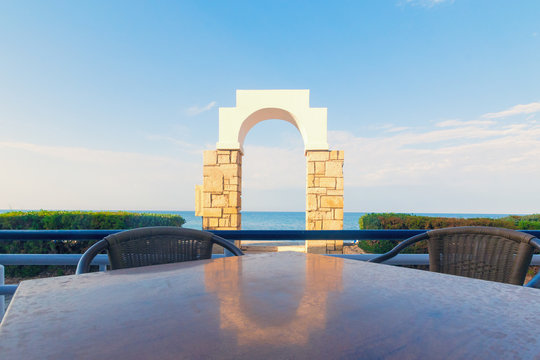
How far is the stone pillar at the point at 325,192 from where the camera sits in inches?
195

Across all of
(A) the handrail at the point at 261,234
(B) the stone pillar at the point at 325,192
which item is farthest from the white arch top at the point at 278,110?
→ (A) the handrail at the point at 261,234

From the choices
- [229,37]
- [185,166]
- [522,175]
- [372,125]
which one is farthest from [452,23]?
[185,166]

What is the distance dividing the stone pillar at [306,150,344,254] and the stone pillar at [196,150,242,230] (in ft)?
4.20

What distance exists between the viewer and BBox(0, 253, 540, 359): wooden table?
0.40 m

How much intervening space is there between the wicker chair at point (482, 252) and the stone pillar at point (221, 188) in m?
3.69

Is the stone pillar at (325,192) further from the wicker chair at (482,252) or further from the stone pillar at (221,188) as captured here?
the wicker chair at (482,252)

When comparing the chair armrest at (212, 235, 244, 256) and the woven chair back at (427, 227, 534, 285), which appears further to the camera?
the chair armrest at (212, 235, 244, 256)

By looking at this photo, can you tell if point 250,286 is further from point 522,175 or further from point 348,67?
point 522,175

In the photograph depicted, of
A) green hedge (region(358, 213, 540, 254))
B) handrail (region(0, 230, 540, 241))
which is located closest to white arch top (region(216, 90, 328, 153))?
green hedge (region(358, 213, 540, 254))

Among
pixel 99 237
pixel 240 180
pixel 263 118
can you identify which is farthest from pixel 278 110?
pixel 99 237

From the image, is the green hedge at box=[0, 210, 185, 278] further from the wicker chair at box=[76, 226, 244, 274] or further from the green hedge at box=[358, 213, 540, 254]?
the green hedge at box=[358, 213, 540, 254]

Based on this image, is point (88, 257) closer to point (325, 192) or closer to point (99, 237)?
point (99, 237)

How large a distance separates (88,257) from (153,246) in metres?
0.27

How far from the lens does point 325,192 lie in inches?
196
